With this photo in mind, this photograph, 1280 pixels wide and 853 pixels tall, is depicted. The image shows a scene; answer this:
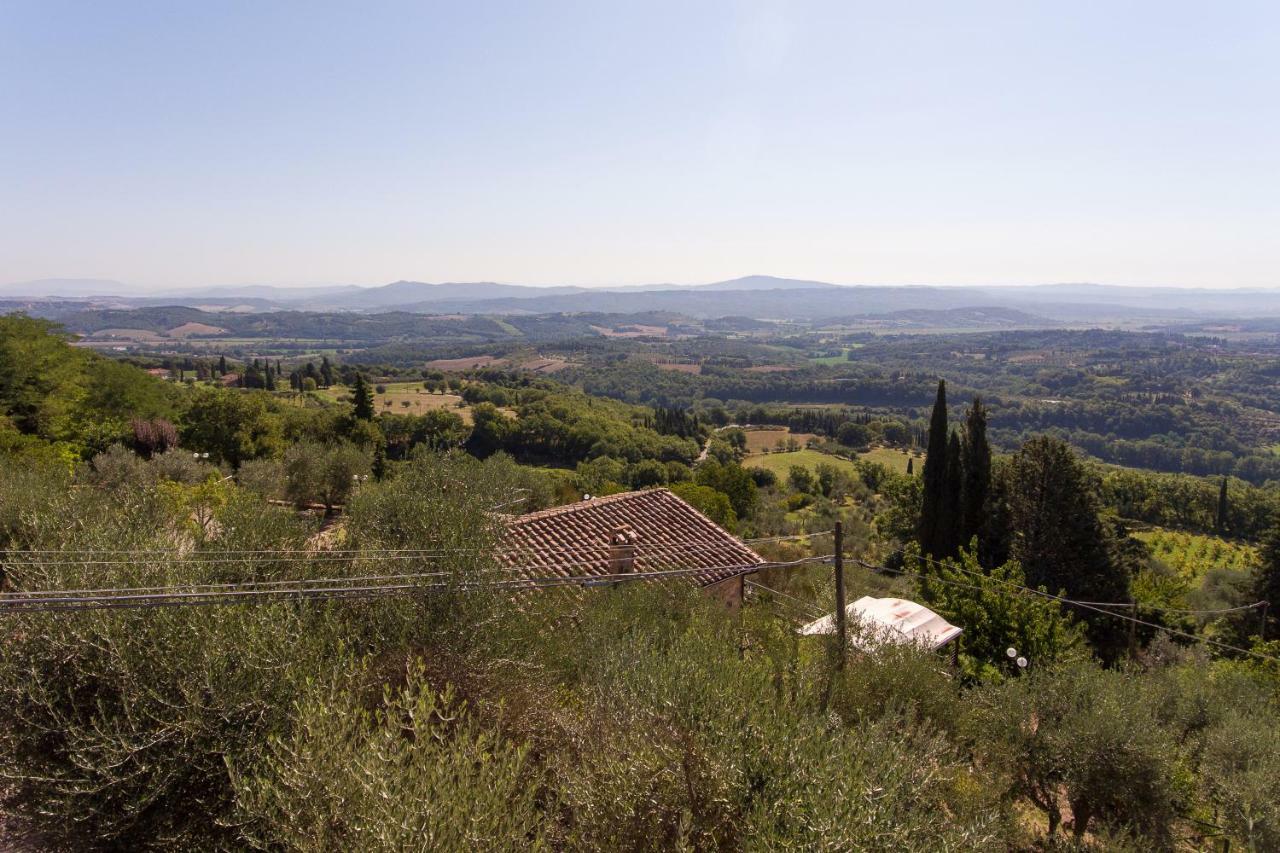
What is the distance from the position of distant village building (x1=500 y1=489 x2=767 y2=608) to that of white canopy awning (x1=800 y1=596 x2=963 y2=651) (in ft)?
6.87

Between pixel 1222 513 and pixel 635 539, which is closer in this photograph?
pixel 635 539

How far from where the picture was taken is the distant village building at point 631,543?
13.8 m

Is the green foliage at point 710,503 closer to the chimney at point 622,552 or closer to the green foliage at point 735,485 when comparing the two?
the green foliage at point 735,485

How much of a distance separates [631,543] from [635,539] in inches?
24.5

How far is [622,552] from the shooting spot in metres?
14.0

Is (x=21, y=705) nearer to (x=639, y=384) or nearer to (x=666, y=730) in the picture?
(x=666, y=730)

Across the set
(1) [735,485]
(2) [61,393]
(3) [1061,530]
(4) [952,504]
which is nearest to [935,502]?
(4) [952,504]

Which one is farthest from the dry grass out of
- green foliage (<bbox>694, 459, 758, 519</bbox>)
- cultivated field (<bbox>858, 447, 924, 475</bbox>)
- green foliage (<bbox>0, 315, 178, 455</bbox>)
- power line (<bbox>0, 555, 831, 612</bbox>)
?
power line (<bbox>0, 555, 831, 612</bbox>)

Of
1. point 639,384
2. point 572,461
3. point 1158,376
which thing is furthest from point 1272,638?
point 1158,376

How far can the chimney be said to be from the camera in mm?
13134

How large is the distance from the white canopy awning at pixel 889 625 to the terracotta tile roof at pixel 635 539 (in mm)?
2423

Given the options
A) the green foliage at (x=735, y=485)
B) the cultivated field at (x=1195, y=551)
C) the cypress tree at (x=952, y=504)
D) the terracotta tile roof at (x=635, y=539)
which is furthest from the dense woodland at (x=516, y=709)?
the cultivated field at (x=1195, y=551)

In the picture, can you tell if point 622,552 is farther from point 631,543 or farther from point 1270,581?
point 1270,581

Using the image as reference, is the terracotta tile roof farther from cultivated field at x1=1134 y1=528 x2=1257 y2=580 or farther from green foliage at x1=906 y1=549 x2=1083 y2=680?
cultivated field at x1=1134 y1=528 x2=1257 y2=580
